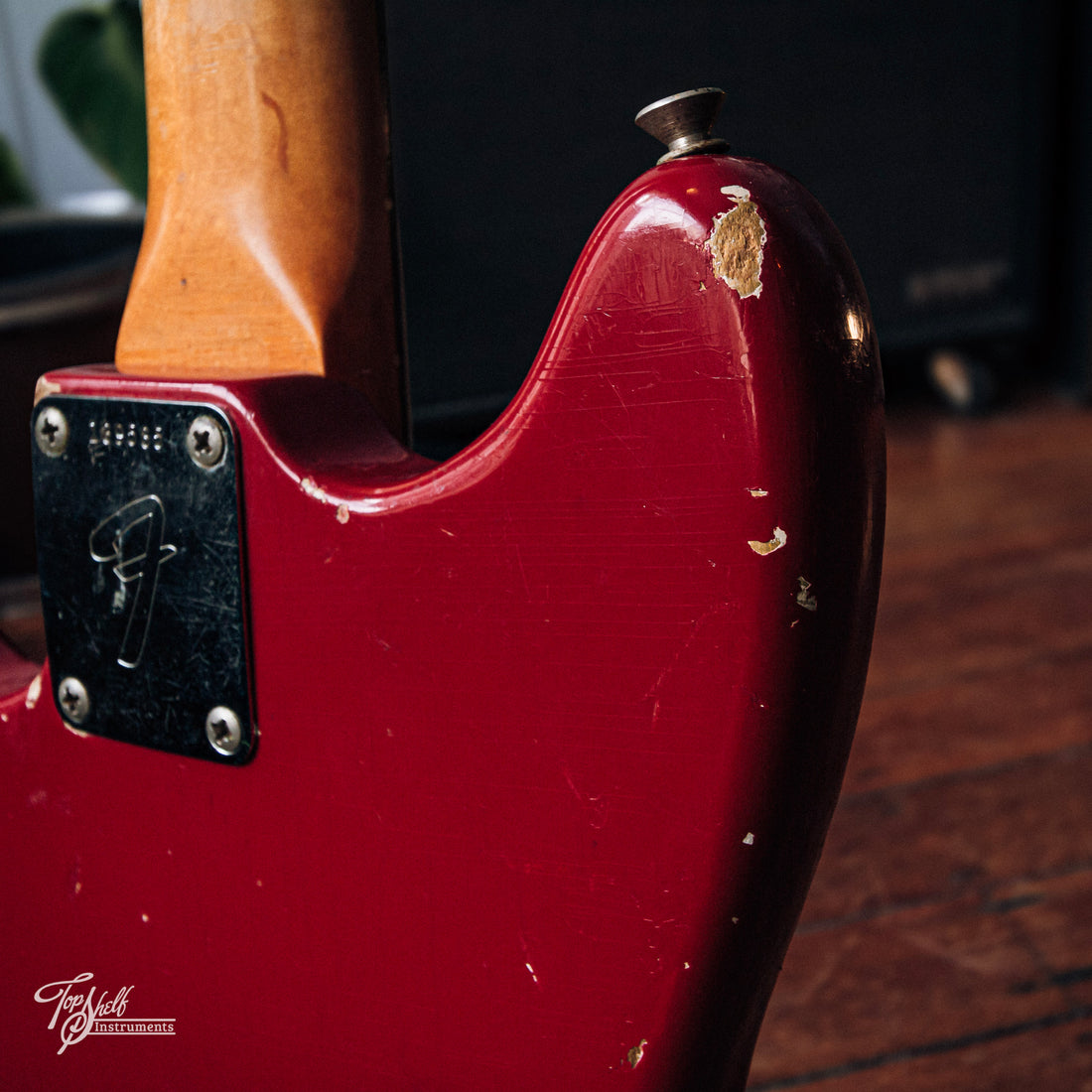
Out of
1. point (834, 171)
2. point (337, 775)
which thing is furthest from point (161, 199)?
point (834, 171)

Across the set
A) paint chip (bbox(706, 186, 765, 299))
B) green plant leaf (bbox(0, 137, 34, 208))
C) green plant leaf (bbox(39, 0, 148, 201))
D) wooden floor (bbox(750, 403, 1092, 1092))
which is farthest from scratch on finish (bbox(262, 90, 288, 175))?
green plant leaf (bbox(0, 137, 34, 208))

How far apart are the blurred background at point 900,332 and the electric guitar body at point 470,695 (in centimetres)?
26

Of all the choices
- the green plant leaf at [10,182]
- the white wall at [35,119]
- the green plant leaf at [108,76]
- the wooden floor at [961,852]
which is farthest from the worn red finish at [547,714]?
the white wall at [35,119]

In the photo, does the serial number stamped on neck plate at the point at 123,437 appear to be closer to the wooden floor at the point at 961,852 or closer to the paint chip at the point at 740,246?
the paint chip at the point at 740,246

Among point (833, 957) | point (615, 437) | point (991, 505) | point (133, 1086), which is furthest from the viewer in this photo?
point (991, 505)

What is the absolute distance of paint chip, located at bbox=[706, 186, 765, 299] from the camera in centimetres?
23

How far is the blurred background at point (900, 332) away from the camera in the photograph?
56 centimetres

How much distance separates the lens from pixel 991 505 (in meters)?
1.33

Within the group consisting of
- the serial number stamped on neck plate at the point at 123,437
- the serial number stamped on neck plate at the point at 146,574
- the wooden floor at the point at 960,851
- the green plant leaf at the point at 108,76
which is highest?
the green plant leaf at the point at 108,76

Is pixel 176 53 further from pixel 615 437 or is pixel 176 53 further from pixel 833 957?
pixel 833 957

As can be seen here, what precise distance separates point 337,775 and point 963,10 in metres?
1.71

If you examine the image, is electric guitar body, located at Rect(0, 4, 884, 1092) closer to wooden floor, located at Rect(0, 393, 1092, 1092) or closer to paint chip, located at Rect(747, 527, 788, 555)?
paint chip, located at Rect(747, 527, 788, 555)

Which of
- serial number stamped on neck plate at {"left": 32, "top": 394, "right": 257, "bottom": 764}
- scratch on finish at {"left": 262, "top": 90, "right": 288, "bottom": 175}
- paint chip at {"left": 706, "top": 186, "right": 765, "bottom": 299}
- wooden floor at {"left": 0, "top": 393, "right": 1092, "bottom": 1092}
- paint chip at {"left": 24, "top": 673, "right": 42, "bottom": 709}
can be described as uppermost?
scratch on finish at {"left": 262, "top": 90, "right": 288, "bottom": 175}

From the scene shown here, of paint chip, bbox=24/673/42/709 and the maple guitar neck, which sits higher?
the maple guitar neck
